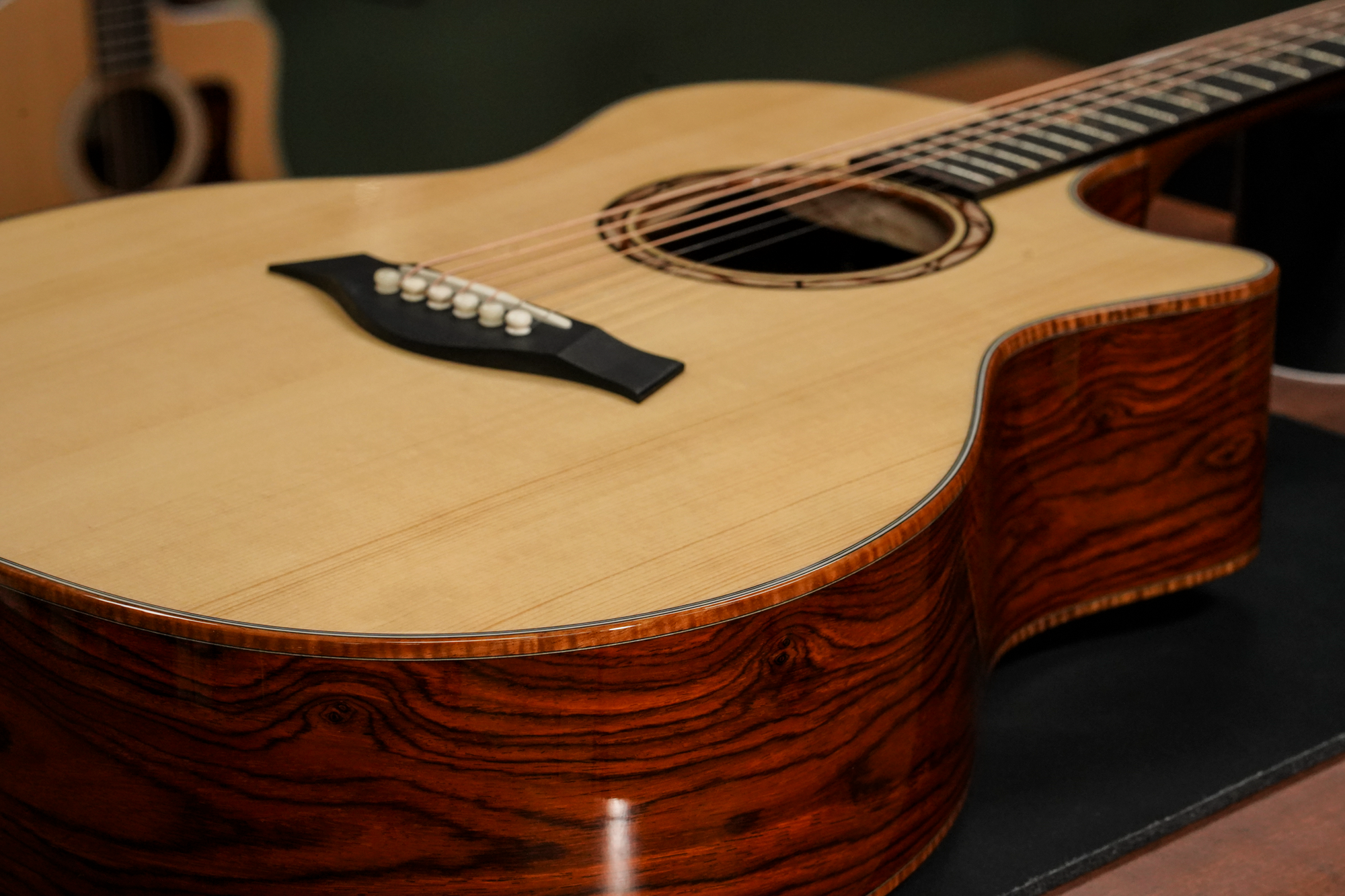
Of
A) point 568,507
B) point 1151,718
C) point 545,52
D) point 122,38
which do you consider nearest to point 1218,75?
point 1151,718

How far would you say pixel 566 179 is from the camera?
3.96ft

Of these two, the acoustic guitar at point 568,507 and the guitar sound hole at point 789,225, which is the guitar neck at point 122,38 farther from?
the guitar sound hole at point 789,225

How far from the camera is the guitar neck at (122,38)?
154 centimetres

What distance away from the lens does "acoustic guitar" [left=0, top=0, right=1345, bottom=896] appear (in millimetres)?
683

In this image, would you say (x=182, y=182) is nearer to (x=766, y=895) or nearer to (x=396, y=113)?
(x=396, y=113)

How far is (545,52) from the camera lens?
2289 mm

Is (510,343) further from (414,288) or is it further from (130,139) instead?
(130,139)

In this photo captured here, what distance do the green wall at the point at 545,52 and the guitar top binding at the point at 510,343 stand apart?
1.27 metres

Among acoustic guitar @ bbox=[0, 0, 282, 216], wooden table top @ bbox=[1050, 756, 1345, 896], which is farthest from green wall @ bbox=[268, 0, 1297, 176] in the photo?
wooden table top @ bbox=[1050, 756, 1345, 896]

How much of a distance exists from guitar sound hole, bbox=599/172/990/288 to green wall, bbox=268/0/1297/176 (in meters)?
1.09

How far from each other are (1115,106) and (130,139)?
108cm

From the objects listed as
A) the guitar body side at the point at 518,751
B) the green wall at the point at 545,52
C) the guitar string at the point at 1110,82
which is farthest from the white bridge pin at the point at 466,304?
the green wall at the point at 545,52

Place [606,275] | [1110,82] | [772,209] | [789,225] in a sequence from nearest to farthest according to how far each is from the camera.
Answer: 1. [606,275]
2. [772,209]
3. [789,225]
4. [1110,82]

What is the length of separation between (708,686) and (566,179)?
0.62 metres
